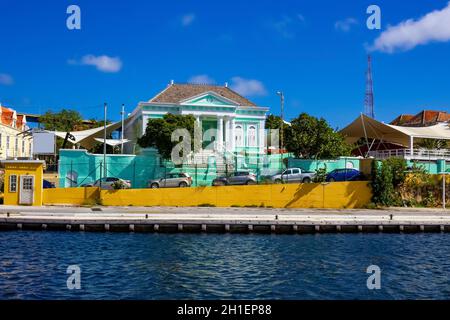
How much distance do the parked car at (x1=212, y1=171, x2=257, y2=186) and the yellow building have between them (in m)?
13.2

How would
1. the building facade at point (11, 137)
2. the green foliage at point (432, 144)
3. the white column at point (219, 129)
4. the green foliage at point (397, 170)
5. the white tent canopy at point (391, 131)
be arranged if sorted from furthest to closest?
1. the building facade at point (11, 137)
2. the green foliage at point (432, 144)
3. the white column at point (219, 129)
4. the white tent canopy at point (391, 131)
5. the green foliage at point (397, 170)

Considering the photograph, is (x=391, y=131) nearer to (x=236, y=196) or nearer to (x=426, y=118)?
(x=236, y=196)

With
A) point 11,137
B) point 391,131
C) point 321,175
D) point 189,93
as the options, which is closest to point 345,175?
point 321,175

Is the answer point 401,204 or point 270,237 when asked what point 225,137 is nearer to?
point 401,204

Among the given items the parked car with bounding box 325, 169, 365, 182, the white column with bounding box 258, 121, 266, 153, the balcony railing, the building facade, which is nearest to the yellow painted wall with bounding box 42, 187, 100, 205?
the parked car with bounding box 325, 169, 365, 182

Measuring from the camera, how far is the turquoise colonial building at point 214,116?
53750 mm

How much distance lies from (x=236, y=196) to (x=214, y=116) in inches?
731

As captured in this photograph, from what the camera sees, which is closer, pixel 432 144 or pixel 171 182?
pixel 171 182

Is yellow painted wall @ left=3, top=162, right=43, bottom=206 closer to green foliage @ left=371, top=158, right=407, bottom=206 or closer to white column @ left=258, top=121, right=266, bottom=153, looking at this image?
green foliage @ left=371, top=158, right=407, bottom=206

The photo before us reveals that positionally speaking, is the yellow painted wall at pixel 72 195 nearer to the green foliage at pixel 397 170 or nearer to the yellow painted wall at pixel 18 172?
the yellow painted wall at pixel 18 172

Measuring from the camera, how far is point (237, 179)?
4028 cm

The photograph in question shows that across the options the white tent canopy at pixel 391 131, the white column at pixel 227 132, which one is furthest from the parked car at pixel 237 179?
the white tent canopy at pixel 391 131

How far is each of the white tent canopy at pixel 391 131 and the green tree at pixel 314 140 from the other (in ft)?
23.5

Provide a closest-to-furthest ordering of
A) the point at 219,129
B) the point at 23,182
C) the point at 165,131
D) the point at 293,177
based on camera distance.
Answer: the point at 23,182
the point at 293,177
the point at 165,131
the point at 219,129
